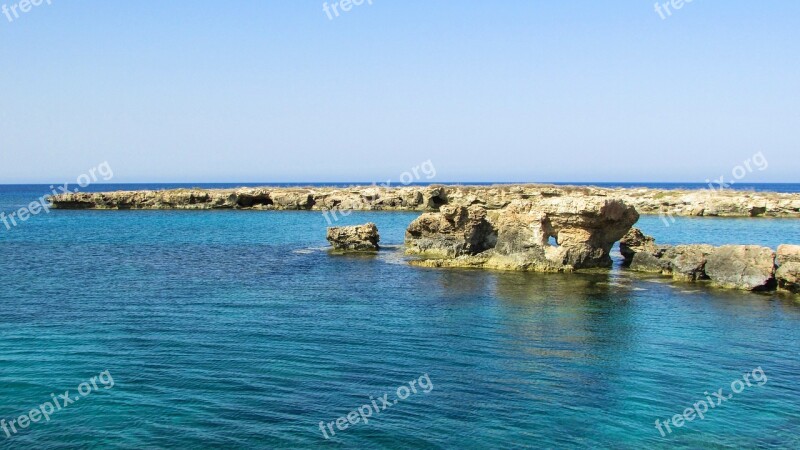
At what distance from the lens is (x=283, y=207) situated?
112m

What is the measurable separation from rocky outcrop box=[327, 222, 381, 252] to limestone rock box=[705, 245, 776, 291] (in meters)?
27.0

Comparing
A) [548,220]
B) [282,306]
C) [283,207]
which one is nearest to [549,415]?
[282,306]

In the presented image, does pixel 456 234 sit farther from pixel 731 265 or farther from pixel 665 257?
pixel 731 265

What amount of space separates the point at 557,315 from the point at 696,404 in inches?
446

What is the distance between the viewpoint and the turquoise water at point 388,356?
50.7 feet

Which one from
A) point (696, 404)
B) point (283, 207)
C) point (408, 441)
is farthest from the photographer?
point (283, 207)

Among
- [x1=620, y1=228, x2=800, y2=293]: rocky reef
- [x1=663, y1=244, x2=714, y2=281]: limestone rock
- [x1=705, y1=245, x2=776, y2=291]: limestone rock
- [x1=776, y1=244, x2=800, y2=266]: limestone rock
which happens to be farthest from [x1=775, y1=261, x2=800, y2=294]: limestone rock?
[x1=663, y1=244, x2=714, y2=281]: limestone rock

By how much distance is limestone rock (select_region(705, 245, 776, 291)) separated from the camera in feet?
114

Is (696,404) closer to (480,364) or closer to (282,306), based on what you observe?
(480,364)

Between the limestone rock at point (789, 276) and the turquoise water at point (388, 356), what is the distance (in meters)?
2.11

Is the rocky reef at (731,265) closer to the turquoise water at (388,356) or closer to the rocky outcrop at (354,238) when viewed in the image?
the turquoise water at (388,356)

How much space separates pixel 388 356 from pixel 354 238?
32375 mm

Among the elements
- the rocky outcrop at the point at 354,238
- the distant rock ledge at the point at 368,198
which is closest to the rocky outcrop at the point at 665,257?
the rocky outcrop at the point at 354,238

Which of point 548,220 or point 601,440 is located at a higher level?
point 548,220
